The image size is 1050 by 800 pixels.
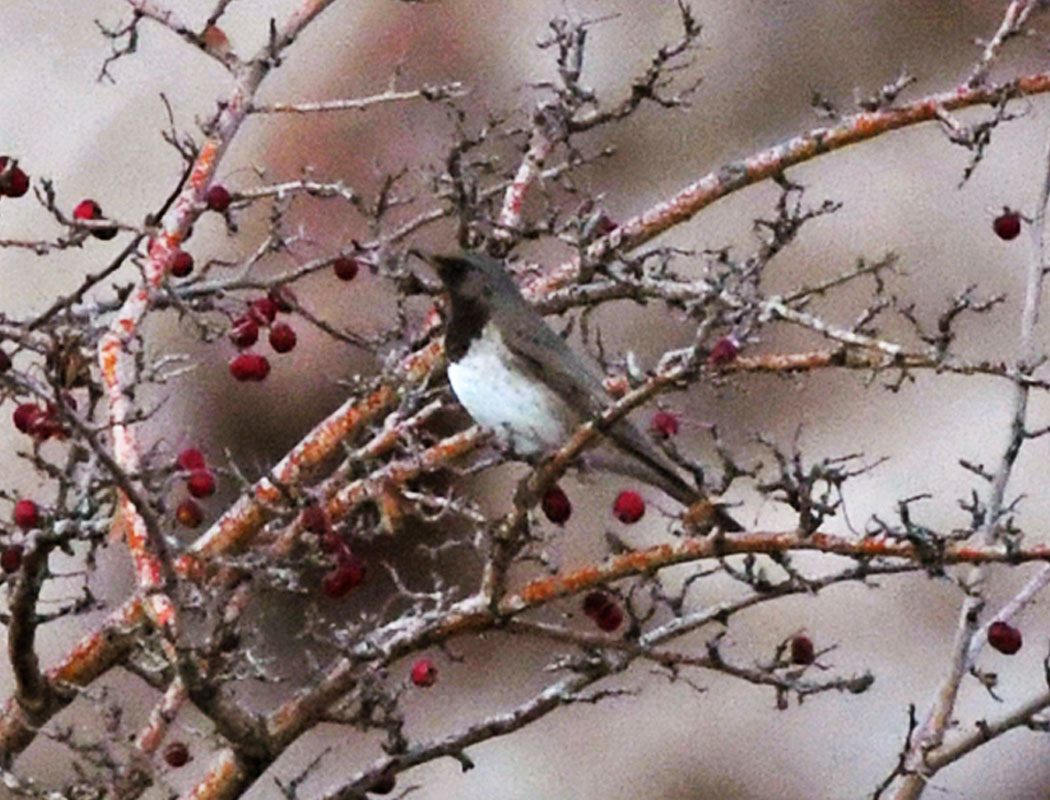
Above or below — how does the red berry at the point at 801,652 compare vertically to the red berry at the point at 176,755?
below

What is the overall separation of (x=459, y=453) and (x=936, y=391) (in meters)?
3.04

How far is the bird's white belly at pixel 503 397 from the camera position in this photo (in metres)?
3.04

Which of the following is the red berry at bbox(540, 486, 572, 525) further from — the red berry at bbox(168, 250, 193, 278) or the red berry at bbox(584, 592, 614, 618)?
the red berry at bbox(168, 250, 193, 278)

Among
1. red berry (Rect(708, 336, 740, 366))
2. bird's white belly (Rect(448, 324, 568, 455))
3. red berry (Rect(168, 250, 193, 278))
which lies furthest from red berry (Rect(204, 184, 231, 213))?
red berry (Rect(708, 336, 740, 366))

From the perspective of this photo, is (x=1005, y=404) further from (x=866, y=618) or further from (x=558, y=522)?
(x=558, y=522)

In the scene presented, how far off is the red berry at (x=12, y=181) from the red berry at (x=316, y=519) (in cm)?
62

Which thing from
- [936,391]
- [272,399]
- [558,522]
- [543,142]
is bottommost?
[558,522]

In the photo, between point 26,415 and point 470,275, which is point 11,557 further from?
point 470,275

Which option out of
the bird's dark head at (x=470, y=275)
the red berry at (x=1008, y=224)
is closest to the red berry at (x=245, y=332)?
the bird's dark head at (x=470, y=275)

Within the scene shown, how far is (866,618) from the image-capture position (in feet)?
18.9

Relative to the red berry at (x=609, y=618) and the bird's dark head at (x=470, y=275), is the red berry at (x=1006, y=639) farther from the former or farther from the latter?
the bird's dark head at (x=470, y=275)

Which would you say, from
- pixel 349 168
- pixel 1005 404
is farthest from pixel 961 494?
pixel 349 168

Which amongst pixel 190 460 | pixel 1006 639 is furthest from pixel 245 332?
pixel 1006 639

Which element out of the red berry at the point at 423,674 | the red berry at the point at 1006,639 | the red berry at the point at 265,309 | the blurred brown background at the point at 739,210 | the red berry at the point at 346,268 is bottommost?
the red berry at the point at 1006,639
